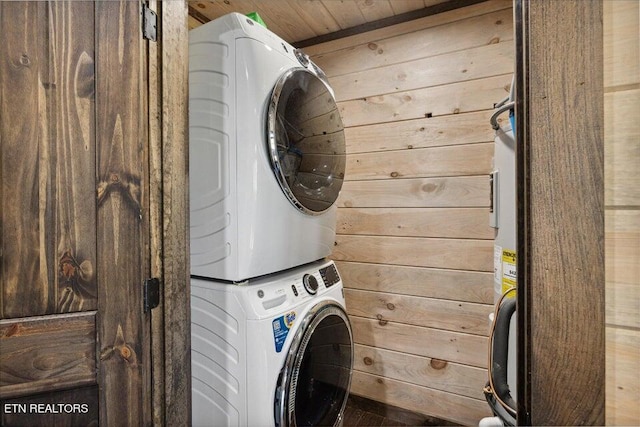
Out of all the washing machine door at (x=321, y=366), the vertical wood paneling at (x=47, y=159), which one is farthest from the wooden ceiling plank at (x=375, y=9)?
the washing machine door at (x=321, y=366)

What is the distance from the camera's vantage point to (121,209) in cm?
81

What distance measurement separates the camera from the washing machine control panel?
4.56ft

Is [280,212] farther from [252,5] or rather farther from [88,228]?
[252,5]

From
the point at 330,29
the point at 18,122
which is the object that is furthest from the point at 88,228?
the point at 330,29

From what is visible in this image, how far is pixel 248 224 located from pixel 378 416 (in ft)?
5.05

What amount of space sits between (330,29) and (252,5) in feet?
1.59

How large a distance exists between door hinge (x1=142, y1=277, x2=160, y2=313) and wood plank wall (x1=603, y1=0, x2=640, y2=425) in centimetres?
95

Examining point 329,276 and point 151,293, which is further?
point 329,276

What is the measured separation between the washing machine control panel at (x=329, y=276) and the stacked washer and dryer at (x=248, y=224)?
5.4 inches

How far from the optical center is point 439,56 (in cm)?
175

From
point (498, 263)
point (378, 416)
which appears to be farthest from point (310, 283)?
point (378, 416)

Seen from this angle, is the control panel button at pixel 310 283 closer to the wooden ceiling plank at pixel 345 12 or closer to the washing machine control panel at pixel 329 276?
the washing machine control panel at pixel 329 276

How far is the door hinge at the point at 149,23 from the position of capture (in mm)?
836

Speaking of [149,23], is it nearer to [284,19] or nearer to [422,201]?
[284,19]
